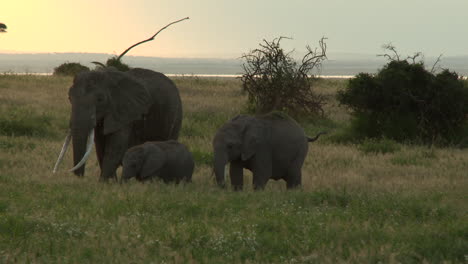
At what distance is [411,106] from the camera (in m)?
22.4

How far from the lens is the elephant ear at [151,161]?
1284 centimetres

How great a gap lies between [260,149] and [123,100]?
7.44 ft

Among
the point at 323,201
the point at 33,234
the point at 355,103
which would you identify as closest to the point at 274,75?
the point at 355,103

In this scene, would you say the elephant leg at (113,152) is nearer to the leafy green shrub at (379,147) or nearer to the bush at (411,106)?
the leafy green shrub at (379,147)

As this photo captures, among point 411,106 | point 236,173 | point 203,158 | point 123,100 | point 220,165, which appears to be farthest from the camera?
point 411,106

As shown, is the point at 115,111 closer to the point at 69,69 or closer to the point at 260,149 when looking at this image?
the point at 260,149

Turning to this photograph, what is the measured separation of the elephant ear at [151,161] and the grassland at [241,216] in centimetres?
63

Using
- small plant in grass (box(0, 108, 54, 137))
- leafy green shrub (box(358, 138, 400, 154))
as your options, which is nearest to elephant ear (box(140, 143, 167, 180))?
leafy green shrub (box(358, 138, 400, 154))

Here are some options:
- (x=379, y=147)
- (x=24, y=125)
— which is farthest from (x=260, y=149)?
(x=24, y=125)

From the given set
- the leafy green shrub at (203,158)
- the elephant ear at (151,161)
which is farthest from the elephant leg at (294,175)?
the leafy green shrub at (203,158)

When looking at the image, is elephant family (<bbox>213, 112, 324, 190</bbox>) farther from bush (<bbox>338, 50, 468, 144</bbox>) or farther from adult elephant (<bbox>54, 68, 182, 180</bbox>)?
bush (<bbox>338, 50, 468, 144</bbox>)

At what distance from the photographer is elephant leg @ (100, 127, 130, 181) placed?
42.8ft

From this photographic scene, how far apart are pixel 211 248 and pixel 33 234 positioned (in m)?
1.85

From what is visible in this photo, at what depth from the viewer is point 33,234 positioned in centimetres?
877
